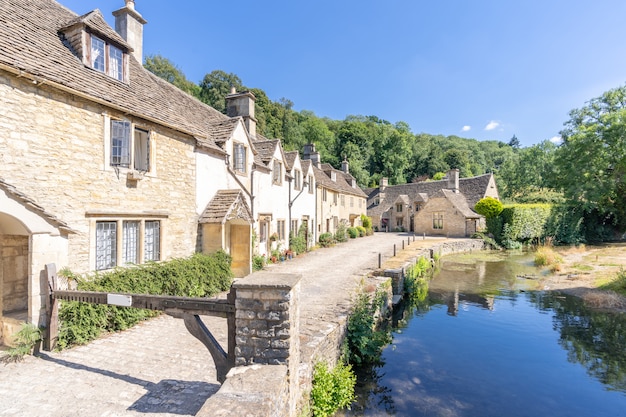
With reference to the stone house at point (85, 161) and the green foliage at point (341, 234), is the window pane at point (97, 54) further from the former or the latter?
the green foliage at point (341, 234)

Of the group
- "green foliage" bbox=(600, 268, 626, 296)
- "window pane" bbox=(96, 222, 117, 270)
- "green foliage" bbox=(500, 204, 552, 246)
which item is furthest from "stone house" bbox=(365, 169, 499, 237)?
"window pane" bbox=(96, 222, 117, 270)

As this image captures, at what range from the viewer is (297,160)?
918 inches

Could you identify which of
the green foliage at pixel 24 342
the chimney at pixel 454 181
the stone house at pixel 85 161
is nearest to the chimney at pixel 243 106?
the stone house at pixel 85 161

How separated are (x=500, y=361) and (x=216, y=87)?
183 ft

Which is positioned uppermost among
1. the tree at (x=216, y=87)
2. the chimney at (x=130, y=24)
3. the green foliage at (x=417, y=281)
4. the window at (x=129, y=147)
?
the tree at (x=216, y=87)

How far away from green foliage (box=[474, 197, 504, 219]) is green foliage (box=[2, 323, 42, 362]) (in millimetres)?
41225

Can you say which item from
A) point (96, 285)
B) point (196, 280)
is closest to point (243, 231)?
point (196, 280)

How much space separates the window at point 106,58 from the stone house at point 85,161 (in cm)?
3

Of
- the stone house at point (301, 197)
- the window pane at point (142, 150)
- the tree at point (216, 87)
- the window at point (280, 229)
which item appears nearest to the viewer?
the window pane at point (142, 150)

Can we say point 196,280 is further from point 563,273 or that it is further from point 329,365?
point 563,273

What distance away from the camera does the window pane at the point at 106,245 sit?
8.59 m

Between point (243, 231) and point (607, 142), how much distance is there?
4155cm

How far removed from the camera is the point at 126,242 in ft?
30.8

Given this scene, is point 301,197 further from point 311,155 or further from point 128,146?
point 128,146
